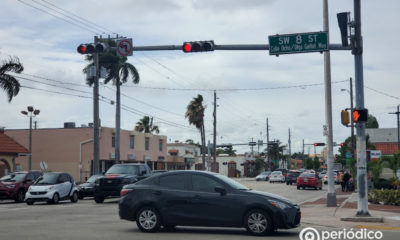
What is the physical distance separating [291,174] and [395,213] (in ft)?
125

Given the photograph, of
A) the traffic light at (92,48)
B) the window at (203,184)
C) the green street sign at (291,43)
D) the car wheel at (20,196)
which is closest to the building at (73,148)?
Answer: the car wheel at (20,196)

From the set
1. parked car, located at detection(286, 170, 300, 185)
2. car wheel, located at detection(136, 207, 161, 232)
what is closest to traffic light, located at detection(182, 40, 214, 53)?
car wheel, located at detection(136, 207, 161, 232)

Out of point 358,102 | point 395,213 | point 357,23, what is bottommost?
point 395,213

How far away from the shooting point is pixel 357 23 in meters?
16.6

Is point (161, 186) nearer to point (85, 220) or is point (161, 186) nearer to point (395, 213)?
point (85, 220)

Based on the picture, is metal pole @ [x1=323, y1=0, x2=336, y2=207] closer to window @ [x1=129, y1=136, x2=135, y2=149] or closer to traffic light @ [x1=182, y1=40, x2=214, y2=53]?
traffic light @ [x1=182, y1=40, x2=214, y2=53]

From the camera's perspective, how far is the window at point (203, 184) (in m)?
13.1

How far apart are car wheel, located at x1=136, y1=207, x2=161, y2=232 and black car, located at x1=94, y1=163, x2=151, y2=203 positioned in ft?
40.9

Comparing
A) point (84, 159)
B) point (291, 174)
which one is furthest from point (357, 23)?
point (84, 159)

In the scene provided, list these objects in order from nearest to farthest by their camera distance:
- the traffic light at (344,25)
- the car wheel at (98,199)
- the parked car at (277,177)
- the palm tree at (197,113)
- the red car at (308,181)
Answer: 1. the traffic light at (344,25)
2. the car wheel at (98,199)
3. the red car at (308,181)
4. the parked car at (277,177)
5. the palm tree at (197,113)

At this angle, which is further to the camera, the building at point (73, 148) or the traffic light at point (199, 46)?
the building at point (73, 148)

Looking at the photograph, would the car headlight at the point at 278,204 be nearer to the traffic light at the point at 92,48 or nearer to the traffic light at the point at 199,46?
the traffic light at the point at 199,46

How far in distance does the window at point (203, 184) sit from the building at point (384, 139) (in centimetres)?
7716

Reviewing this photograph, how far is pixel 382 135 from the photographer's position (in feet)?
299
